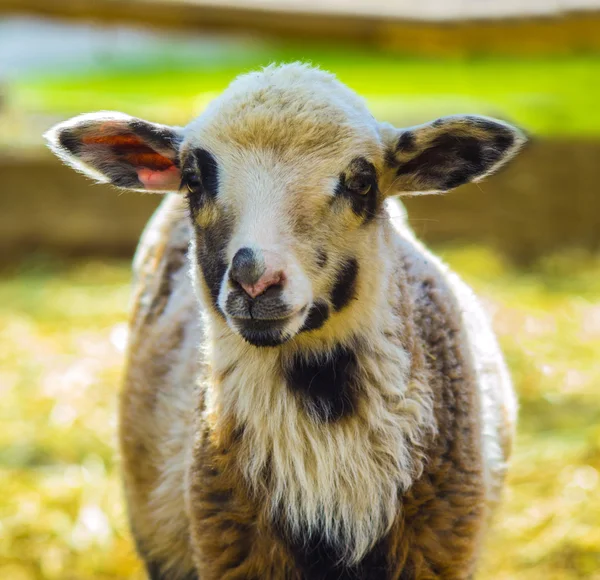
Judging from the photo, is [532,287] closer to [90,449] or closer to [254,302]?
[90,449]

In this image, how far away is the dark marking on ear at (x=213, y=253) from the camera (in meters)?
2.81

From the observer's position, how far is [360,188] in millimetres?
2883

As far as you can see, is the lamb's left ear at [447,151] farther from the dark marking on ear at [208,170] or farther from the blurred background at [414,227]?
the blurred background at [414,227]

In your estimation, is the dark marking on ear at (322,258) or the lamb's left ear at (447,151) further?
the lamb's left ear at (447,151)

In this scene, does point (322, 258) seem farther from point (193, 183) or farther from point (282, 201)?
point (193, 183)

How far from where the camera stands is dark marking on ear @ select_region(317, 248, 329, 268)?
108 inches

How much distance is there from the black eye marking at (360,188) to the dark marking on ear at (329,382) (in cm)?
40

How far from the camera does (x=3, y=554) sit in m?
4.37

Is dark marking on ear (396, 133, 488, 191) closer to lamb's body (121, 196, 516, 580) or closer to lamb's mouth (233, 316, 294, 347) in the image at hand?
lamb's body (121, 196, 516, 580)

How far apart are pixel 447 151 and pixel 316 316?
0.70 m

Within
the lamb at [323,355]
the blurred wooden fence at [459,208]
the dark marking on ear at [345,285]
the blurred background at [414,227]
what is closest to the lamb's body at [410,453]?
the lamb at [323,355]

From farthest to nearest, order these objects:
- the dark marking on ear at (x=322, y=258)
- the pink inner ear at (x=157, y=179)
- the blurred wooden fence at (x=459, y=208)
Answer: the blurred wooden fence at (x=459, y=208) < the pink inner ear at (x=157, y=179) < the dark marking on ear at (x=322, y=258)

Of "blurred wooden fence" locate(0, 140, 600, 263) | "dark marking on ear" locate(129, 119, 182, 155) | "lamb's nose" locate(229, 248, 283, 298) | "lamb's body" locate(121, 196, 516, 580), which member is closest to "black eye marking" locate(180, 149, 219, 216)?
"dark marking on ear" locate(129, 119, 182, 155)

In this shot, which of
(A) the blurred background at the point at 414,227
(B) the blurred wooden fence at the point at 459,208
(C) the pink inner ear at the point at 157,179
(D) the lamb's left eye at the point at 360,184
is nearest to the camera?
(D) the lamb's left eye at the point at 360,184
